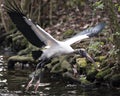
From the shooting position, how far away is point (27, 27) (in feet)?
31.1

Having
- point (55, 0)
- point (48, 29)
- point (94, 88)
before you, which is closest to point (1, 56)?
point (48, 29)

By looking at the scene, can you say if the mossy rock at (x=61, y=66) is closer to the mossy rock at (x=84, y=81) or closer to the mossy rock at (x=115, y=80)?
the mossy rock at (x=84, y=81)

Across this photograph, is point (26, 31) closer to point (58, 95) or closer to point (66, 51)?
point (66, 51)

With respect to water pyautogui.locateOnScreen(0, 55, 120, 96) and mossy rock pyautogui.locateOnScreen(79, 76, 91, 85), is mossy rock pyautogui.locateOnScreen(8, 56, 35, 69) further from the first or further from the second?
mossy rock pyautogui.locateOnScreen(79, 76, 91, 85)

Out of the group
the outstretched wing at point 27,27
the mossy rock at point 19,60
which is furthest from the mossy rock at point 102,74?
the mossy rock at point 19,60

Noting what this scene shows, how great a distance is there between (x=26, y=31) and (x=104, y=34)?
4120 millimetres

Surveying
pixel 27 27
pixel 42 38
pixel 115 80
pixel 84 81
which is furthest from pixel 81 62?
pixel 27 27

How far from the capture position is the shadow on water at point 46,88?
1037 cm

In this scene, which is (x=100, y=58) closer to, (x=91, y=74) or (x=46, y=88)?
(x=91, y=74)

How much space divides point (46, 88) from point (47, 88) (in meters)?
0.02

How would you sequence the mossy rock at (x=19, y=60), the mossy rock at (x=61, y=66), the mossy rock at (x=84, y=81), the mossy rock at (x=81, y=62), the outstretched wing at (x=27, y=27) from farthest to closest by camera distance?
the mossy rock at (x=19, y=60), the mossy rock at (x=61, y=66), the mossy rock at (x=81, y=62), the mossy rock at (x=84, y=81), the outstretched wing at (x=27, y=27)

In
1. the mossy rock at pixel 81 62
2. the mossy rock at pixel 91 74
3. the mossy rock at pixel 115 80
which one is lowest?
the mossy rock at pixel 115 80

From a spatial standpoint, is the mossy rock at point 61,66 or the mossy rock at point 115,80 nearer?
the mossy rock at point 115,80

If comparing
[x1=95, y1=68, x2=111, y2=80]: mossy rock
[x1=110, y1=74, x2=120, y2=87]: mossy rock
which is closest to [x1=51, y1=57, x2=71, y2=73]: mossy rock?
[x1=95, y1=68, x2=111, y2=80]: mossy rock
